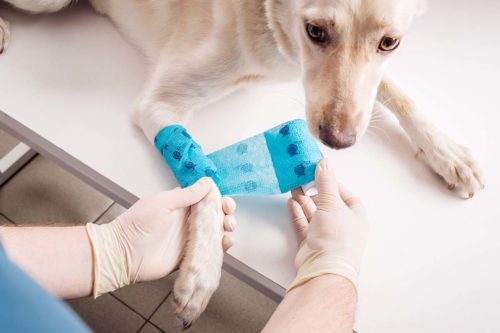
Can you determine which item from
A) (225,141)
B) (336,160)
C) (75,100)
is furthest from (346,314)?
(75,100)

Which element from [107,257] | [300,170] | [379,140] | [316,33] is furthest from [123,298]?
[316,33]

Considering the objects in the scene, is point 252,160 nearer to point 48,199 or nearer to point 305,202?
point 305,202

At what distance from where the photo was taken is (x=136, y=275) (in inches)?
38.6

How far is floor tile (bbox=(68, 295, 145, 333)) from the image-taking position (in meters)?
1.57

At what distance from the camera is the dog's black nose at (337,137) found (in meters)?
0.91

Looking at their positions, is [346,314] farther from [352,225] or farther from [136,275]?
[136,275]

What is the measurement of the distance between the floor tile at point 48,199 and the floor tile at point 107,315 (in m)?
0.34

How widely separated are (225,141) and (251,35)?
0.29 meters

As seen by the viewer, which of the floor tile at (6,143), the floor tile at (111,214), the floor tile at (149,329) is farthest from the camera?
the floor tile at (6,143)

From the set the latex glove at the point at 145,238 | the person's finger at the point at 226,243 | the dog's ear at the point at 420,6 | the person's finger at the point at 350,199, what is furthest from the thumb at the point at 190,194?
the dog's ear at the point at 420,6

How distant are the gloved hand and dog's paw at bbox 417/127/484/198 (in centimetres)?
26

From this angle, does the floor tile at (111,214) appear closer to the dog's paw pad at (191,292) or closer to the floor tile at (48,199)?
the floor tile at (48,199)

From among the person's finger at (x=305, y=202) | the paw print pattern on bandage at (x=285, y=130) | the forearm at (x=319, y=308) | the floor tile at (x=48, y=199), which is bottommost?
the floor tile at (x=48, y=199)

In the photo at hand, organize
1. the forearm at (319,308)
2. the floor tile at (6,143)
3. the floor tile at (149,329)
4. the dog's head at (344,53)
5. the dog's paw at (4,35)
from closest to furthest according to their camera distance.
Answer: the forearm at (319,308) < the dog's head at (344,53) < the dog's paw at (4,35) < the floor tile at (149,329) < the floor tile at (6,143)
